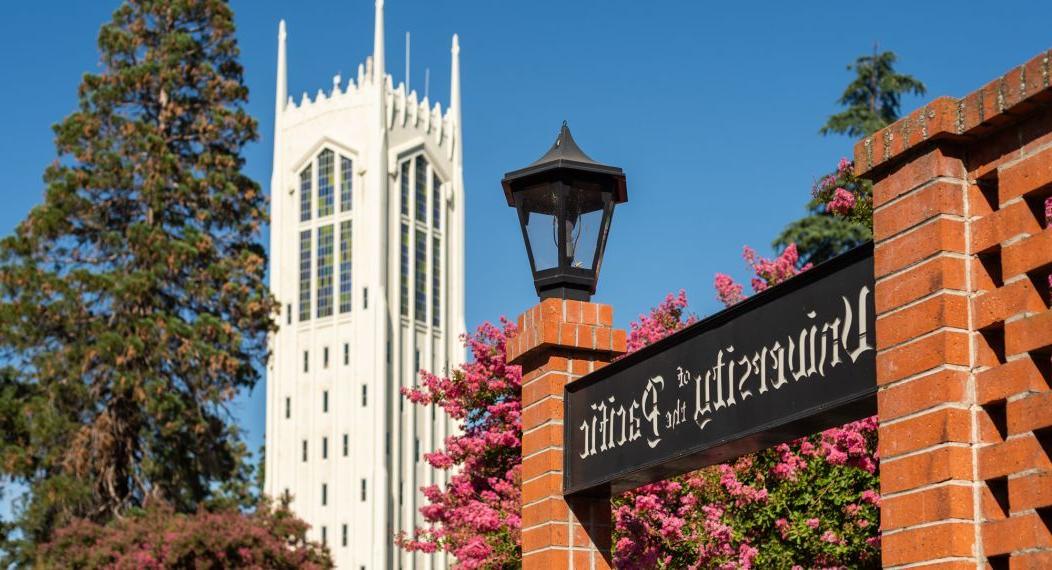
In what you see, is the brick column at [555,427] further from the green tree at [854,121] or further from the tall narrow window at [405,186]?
the tall narrow window at [405,186]

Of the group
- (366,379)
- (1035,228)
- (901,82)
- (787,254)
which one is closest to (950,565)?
(1035,228)

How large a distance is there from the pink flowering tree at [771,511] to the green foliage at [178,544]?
1571 centimetres

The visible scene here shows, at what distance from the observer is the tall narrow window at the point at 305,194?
83.2 m

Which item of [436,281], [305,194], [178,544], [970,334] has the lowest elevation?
[970,334]

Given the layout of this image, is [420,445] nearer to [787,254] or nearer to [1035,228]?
[787,254]

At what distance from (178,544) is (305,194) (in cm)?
5489

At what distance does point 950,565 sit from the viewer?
402 centimetres

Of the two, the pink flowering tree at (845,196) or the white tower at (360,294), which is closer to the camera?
the pink flowering tree at (845,196)

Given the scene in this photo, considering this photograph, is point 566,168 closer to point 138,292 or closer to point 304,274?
point 138,292

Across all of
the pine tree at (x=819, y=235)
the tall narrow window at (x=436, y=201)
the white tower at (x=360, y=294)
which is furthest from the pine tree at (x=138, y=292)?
the tall narrow window at (x=436, y=201)

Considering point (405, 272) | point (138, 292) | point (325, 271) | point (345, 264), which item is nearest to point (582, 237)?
point (138, 292)

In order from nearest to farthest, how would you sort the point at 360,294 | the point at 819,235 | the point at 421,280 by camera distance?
the point at 819,235 → the point at 360,294 → the point at 421,280

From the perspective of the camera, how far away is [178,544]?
97.5 ft

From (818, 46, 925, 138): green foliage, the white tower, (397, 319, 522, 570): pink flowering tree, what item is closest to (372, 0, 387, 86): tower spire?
the white tower
